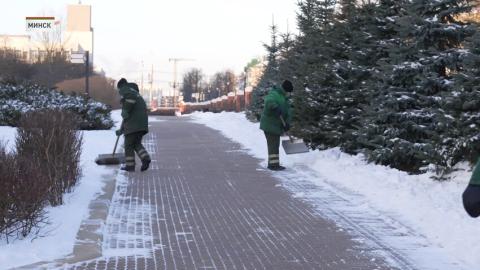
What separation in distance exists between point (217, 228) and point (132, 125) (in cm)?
506

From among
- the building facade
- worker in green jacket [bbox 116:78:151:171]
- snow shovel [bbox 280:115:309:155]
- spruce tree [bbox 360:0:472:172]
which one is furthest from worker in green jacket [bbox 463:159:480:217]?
the building facade

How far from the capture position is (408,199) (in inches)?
352

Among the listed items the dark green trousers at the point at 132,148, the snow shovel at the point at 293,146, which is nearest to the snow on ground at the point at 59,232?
the dark green trousers at the point at 132,148

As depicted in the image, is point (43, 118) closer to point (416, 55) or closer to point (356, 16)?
point (416, 55)

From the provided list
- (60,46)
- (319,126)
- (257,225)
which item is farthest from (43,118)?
(60,46)

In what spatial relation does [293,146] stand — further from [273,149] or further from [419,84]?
[419,84]

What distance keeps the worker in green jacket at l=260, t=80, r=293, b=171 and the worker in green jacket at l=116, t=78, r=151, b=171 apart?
7.99 feet

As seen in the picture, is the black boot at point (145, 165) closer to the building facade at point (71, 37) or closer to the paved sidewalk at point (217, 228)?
the paved sidewalk at point (217, 228)

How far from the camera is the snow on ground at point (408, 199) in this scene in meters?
6.52

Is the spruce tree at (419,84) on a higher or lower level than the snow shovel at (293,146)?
higher

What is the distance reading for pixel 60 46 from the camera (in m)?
69.0

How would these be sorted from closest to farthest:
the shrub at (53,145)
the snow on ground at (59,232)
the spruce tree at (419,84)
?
the snow on ground at (59,232) → the shrub at (53,145) → the spruce tree at (419,84)

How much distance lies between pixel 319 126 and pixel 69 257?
9.99 metres

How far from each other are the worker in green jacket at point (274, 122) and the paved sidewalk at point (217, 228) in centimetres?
37
